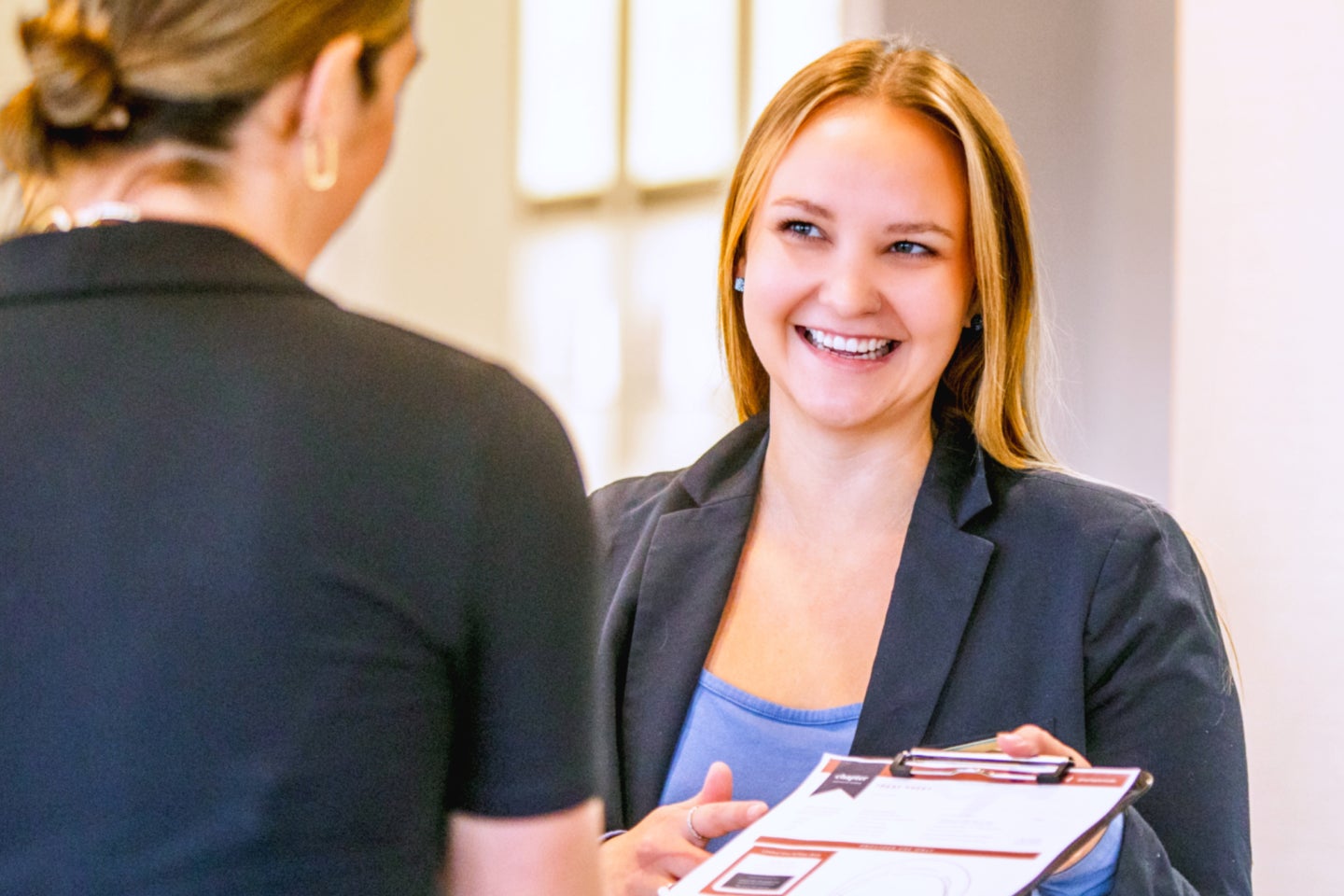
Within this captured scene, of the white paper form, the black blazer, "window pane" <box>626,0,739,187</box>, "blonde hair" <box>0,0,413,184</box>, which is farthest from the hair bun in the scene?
"window pane" <box>626,0,739,187</box>

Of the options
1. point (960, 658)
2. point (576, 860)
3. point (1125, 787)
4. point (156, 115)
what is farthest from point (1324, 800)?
point (156, 115)

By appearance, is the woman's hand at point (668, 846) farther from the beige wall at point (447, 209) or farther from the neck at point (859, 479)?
the beige wall at point (447, 209)

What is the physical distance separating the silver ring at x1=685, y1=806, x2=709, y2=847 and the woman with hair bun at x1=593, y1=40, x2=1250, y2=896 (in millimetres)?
18

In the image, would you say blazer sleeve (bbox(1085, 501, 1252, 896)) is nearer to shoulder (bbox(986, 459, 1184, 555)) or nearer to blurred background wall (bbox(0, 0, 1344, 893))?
shoulder (bbox(986, 459, 1184, 555))

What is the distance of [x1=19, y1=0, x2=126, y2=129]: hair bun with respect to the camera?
74cm

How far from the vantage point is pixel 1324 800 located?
6.98ft

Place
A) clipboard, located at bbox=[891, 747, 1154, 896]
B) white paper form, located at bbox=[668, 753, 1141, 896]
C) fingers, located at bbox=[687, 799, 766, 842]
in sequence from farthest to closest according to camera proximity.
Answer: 1. fingers, located at bbox=[687, 799, 766, 842]
2. clipboard, located at bbox=[891, 747, 1154, 896]
3. white paper form, located at bbox=[668, 753, 1141, 896]

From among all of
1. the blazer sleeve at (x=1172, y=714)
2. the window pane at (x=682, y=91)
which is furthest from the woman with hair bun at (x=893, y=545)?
the window pane at (x=682, y=91)

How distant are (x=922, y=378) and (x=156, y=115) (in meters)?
1.16

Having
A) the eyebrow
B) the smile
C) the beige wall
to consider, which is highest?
the beige wall

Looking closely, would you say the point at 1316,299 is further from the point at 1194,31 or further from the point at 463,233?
the point at 463,233

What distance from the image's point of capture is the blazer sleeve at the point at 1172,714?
155 cm

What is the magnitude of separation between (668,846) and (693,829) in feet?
0.10

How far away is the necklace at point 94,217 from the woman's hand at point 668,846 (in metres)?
0.87
